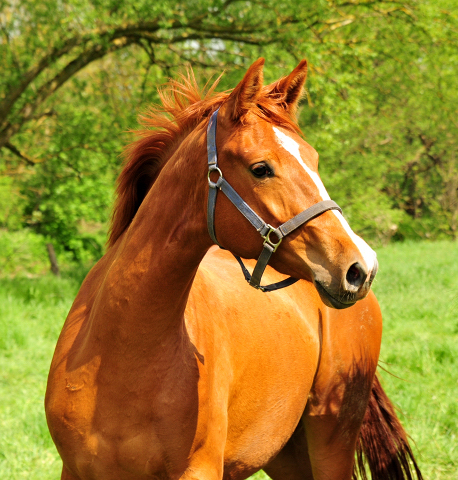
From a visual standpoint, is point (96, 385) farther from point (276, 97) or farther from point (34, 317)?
point (34, 317)

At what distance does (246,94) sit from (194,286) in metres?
0.94

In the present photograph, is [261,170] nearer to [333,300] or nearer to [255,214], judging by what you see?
[255,214]

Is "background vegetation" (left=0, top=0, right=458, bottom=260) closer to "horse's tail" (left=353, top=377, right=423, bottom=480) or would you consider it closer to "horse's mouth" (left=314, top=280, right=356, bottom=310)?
"horse's tail" (left=353, top=377, right=423, bottom=480)

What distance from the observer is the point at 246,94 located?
1.97m

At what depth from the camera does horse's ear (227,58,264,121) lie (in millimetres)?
1928

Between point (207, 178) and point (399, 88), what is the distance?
18045 mm

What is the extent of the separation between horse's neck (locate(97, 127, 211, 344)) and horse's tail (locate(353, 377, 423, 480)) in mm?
1974

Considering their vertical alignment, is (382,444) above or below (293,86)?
below

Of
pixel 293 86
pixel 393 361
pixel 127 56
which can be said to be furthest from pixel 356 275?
pixel 127 56

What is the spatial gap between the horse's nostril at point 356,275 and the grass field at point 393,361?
2624mm

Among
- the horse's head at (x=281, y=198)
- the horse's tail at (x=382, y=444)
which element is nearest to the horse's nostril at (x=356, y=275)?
the horse's head at (x=281, y=198)

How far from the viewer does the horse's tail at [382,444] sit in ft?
11.3

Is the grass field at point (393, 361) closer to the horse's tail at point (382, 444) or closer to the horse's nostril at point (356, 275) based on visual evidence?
the horse's tail at point (382, 444)

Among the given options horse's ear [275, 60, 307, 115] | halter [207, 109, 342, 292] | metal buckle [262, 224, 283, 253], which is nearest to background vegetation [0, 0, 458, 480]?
horse's ear [275, 60, 307, 115]
